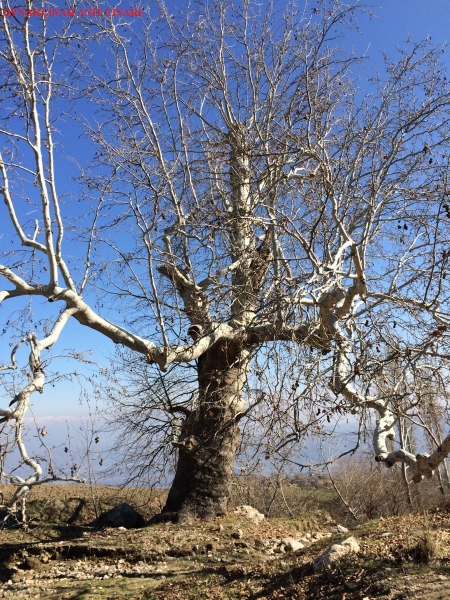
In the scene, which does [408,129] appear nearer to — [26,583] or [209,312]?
[209,312]

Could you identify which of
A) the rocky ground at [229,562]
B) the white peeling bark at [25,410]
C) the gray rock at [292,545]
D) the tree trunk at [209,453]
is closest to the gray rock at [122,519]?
the rocky ground at [229,562]

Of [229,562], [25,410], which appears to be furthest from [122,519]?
[25,410]

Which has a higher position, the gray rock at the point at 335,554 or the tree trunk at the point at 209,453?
the tree trunk at the point at 209,453

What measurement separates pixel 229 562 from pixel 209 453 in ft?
6.86

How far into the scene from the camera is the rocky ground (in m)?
4.08

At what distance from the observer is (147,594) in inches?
195

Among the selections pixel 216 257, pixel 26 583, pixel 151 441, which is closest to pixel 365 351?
pixel 216 257

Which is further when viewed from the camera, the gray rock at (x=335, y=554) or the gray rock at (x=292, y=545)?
the gray rock at (x=292, y=545)

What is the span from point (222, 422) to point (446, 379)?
3939 mm

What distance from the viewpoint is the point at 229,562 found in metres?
5.96

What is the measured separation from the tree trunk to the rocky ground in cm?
35

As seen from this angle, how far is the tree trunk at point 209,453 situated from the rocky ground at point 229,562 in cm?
35

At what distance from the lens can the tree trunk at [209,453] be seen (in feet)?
25.4

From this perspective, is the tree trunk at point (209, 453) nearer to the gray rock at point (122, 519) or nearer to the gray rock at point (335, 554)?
the gray rock at point (122, 519)
